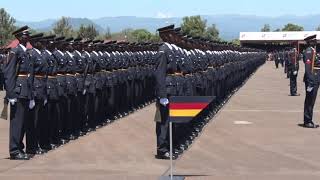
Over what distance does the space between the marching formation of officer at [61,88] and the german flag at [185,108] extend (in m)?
2.52

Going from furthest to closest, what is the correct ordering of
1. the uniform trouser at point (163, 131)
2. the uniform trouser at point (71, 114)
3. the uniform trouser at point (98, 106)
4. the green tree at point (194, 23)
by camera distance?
the green tree at point (194, 23), the uniform trouser at point (98, 106), the uniform trouser at point (71, 114), the uniform trouser at point (163, 131)

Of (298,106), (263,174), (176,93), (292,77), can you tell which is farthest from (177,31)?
(292,77)

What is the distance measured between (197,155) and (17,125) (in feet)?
8.60

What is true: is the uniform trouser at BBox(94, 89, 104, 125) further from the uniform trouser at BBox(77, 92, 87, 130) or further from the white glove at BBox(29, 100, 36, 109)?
the white glove at BBox(29, 100, 36, 109)

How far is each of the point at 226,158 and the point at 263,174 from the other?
54.2 inches

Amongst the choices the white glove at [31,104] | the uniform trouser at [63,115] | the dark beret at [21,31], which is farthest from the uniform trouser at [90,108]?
the dark beret at [21,31]

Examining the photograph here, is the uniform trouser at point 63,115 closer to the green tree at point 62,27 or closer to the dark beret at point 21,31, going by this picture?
the dark beret at point 21,31

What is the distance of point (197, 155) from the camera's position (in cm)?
1009

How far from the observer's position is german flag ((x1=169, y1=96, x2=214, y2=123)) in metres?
8.12

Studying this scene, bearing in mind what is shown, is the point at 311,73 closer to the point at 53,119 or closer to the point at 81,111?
the point at 81,111

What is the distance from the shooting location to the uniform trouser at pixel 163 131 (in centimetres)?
958

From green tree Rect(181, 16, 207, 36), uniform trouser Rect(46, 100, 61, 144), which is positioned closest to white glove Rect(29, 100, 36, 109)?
uniform trouser Rect(46, 100, 61, 144)

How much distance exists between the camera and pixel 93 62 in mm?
13266

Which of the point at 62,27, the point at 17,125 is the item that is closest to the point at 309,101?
the point at 17,125
